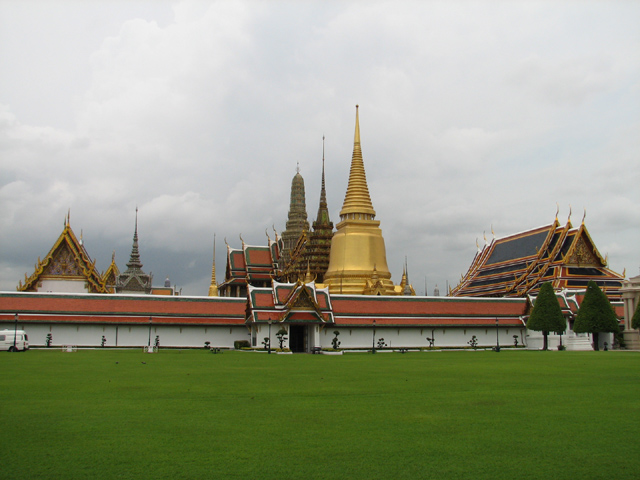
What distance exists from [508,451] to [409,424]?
6.29 ft

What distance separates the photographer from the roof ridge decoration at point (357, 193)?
5344cm

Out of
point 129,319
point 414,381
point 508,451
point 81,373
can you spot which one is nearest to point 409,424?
point 508,451

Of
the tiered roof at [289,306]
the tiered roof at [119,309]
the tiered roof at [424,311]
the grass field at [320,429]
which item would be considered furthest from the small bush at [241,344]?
the grass field at [320,429]

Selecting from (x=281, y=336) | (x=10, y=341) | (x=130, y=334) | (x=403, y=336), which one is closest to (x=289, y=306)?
(x=281, y=336)

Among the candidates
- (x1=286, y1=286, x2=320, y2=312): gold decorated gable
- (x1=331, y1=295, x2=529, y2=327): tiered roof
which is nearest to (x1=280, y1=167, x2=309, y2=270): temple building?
(x1=331, y1=295, x2=529, y2=327): tiered roof

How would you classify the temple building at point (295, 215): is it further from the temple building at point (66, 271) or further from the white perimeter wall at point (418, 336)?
the white perimeter wall at point (418, 336)

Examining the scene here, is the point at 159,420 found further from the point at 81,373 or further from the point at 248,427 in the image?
the point at 81,373

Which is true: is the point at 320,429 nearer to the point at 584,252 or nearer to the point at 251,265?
the point at 584,252

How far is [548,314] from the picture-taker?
38.2m

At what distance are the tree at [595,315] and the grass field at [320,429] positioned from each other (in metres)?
24.5

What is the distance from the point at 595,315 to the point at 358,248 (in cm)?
1961

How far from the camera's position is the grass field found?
671 cm

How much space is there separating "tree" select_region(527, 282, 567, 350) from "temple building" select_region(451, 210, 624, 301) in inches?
464

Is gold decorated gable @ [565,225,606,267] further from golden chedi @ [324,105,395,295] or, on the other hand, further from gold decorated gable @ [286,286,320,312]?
gold decorated gable @ [286,286,320,312]
